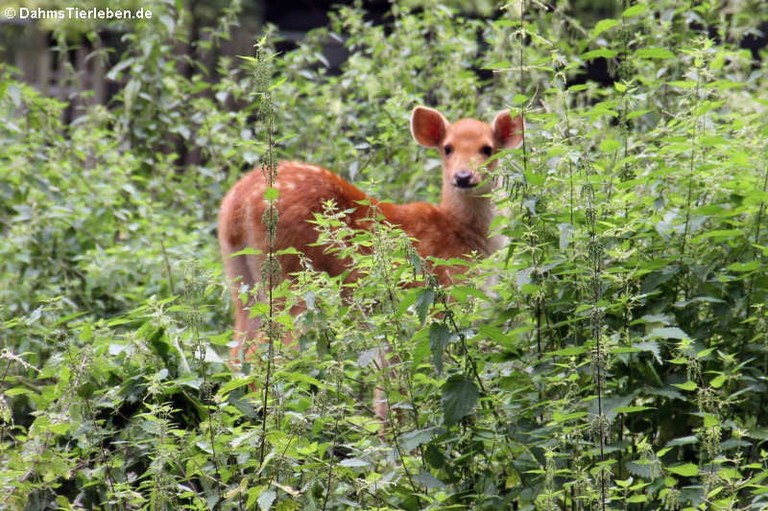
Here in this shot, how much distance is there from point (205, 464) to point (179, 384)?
0.25m

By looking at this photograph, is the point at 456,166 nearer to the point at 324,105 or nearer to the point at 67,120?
the point at 324,105

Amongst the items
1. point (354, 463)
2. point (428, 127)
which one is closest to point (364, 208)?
point (428, 127)

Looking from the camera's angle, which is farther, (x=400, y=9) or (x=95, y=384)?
(x=400, y=9)

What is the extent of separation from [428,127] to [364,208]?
80 cm

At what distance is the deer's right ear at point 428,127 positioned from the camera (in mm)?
6812

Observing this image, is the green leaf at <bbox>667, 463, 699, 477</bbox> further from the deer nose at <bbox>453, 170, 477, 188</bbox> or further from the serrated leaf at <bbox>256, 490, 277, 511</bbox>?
the deer nose at <bbox>453, 170, 477, 188</bbox>

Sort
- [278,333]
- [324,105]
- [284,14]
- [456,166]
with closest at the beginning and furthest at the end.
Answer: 1. [278,333]
2. [456,166]
3. [324,105]
4. [284,14]

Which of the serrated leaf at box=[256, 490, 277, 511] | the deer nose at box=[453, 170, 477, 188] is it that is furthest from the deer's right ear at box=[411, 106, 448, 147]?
the serrated leaf at box=[256, 490, 277, 511]

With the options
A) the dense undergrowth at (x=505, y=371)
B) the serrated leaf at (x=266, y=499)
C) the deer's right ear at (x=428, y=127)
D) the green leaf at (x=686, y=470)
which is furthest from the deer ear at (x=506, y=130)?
the serrated leaf at (x=266, y=499)

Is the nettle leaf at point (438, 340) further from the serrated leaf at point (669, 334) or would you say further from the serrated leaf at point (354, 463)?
the serrated leaf at point (669, 334)

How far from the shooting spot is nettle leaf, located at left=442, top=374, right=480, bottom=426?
399 centimetres

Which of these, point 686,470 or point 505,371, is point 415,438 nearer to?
point 505,371

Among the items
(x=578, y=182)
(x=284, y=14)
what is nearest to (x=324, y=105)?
(x=578, y=182)

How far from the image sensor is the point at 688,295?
4.61 metres
